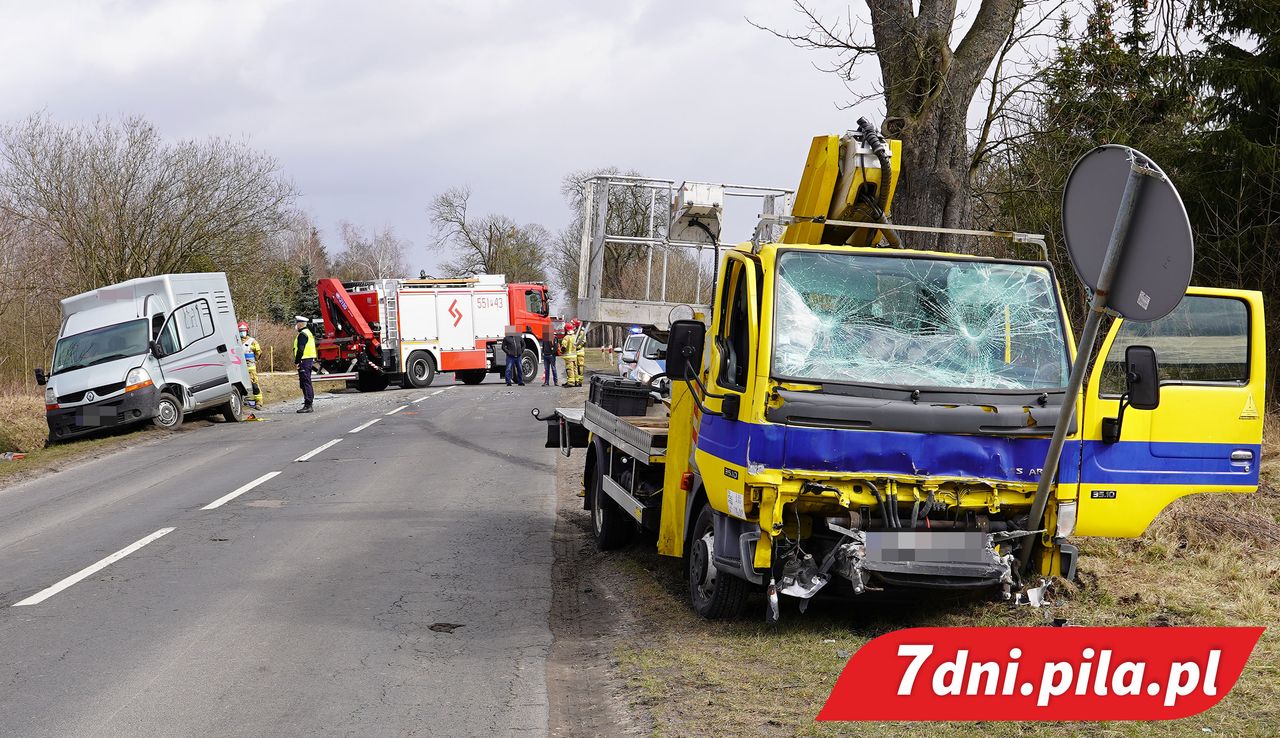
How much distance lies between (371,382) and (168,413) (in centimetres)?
1350

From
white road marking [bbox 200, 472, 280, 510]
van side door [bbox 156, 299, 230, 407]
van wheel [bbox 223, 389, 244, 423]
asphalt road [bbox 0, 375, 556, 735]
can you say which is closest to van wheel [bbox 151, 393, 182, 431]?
van side door [bbox 156, 299, 230, 407]

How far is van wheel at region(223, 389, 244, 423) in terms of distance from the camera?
23188mm

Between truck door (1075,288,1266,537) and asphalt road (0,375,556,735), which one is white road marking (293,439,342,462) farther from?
truck door (1075,288,1266,537)

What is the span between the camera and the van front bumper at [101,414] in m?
19.9

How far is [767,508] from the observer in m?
5.88

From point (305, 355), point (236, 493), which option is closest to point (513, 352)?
point (305, 355)

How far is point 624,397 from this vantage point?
9422 mm

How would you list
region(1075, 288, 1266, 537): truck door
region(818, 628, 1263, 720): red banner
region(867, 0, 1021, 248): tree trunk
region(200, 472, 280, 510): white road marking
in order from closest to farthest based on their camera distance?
region(818, 628, 1263, 720): red banner, region(1075, 288, 1266, 537): truck door, region(867, 0, 1021, 248): tree trunk, region(200, 472, 280, 510): white road marking

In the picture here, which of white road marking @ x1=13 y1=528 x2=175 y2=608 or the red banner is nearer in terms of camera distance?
the red banner

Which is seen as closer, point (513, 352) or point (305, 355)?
point (305, 355)

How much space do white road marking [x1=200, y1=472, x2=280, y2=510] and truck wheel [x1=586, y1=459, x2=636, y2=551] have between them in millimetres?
4470

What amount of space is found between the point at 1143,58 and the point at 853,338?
5551 millimetres

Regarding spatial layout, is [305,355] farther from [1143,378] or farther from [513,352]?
[1143,378]

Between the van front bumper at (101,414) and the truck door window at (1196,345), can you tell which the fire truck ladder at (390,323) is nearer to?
the van front bumper at (101,414)
